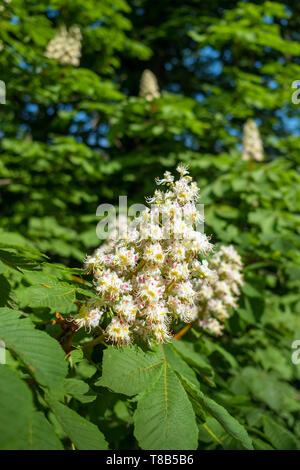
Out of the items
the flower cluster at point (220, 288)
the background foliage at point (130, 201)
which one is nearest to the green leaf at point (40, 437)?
the background foliage at point (130, 201)

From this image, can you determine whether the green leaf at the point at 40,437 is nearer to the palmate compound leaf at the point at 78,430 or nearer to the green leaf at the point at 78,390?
the palmate compound leaf at the point at 78,430

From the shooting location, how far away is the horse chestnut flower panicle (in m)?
1.13

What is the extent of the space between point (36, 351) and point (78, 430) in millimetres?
238

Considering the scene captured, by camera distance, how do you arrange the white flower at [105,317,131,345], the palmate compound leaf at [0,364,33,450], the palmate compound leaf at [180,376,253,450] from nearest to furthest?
the palmate compound leaf at [0,364,33,450] < the palmate compound leaf at [180,376,253,450] < the white flower at [105,317,131,345]

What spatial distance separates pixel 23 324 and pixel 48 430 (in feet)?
Answer: 0.97

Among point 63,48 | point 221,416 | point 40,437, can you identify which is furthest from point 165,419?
point 63,48

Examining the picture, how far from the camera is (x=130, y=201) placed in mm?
3705

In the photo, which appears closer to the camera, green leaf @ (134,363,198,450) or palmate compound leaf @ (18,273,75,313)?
green leaf @ (134,363,198,450)

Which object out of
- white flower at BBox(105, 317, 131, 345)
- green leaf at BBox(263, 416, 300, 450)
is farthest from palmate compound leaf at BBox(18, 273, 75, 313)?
green leaf at BBox(263, 416, 300, 450)

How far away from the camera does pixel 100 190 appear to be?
15.0 ft

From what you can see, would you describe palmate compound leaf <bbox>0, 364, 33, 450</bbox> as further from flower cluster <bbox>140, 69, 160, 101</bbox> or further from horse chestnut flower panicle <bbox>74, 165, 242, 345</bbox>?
flower cluster <bbox>140, 69, 160, 101</bbox>

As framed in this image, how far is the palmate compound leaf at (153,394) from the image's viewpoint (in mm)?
889

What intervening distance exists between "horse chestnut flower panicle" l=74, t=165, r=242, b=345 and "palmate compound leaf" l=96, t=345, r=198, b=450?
71mm

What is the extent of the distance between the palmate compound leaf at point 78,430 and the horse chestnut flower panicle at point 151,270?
0.87 feet
